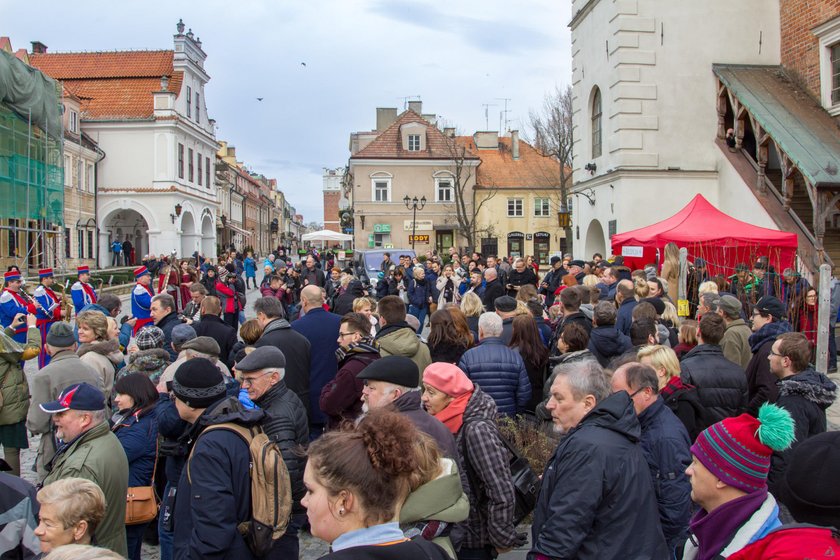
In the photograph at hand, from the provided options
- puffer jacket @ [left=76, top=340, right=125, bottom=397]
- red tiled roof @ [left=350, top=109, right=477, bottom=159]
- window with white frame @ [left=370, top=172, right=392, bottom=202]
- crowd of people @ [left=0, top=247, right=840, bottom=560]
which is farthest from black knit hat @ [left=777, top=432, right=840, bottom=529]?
red tiled roof @ [left=350, top=109, right=477, bottom=159]

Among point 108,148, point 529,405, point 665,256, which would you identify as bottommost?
point 529,405

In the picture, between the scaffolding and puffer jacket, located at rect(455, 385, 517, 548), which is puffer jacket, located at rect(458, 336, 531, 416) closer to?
puffer jacket, located at rect(455, 385, 517, 548)

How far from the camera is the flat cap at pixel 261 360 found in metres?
4.31

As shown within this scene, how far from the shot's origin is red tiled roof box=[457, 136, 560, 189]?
52156 mm

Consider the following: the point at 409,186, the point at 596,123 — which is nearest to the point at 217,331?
the point at 596,123

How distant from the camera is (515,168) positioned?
53.3 metres

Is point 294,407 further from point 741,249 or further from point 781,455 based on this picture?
point 741,249

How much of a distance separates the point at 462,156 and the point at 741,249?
36.5m

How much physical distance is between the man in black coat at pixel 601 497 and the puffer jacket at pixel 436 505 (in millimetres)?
646

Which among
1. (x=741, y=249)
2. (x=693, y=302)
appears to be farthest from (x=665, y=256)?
(x=741, y=249)

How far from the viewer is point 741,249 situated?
14836 mm

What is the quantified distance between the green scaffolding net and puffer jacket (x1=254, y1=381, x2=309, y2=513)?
25.9 metres

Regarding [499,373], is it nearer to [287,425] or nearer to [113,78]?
[287,425]

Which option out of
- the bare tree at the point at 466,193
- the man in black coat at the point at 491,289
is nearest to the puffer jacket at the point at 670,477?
the man in black coat at the point at 491,289
